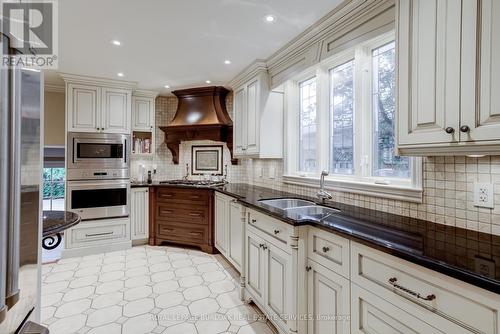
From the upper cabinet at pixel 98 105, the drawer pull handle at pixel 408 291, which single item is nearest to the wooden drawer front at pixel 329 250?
the drawer pull handle at pixel 408 291

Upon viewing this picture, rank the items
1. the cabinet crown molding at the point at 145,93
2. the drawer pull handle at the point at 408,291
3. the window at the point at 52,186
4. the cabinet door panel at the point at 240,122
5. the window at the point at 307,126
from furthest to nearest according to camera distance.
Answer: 1. the window at the point at 52,186
2. the cabinet crown molding at the point at 145,93
3. the cabinet door panel at the point at 240,122
4. the window at the point at 307,126
5. the drawer pull handle at the point at 408,291

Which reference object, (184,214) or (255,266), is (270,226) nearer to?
(255,266)

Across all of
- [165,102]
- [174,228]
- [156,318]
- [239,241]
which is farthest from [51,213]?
[165,102]

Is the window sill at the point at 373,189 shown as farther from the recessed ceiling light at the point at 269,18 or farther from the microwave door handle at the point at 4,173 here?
the microwave door handle at the point at 4,173

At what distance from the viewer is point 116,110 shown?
3.77 m

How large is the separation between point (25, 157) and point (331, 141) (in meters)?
2.27

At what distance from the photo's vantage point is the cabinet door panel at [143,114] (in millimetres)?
4121

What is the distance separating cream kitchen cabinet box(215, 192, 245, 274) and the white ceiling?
1618mm

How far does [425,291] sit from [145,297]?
7.66 ft

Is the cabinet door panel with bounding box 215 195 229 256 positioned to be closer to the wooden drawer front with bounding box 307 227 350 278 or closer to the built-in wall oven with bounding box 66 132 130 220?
the built-in wall oven with bounding box 66 132 130 220

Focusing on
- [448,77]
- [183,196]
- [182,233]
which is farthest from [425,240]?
[182,233]

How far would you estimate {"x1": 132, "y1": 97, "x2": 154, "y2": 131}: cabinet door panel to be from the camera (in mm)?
4121

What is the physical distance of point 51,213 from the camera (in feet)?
5.58

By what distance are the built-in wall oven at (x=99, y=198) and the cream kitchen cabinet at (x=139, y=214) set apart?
3.8 inches
